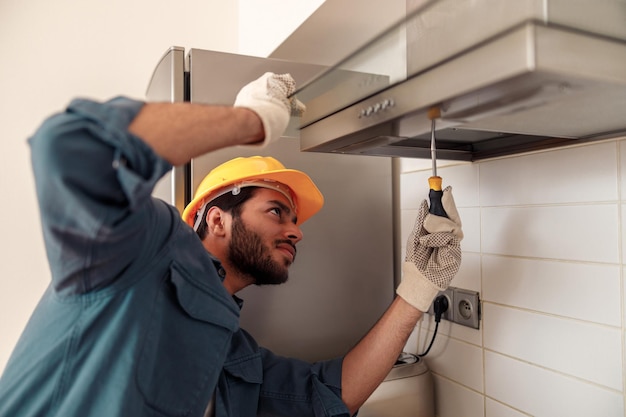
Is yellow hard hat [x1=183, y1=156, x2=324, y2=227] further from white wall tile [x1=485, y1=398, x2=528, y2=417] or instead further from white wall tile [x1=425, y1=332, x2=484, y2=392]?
white wall tile [x1=485, y1=398, x2=528, y2=417]

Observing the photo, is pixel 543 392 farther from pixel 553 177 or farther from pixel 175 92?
pixel 175 92

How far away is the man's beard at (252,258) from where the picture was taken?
1.05 metres

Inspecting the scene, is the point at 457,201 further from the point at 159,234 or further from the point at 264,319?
the point at 159,234

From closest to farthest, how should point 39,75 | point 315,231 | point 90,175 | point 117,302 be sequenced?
point 90,175, point 117,302, point 315,231, point 39,75

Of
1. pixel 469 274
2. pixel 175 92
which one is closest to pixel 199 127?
pixel 175 92

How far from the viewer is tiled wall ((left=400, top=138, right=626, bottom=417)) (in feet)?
2.69

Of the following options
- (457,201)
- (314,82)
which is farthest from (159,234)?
Answer: (457,201)

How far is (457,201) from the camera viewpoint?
1.18 meters

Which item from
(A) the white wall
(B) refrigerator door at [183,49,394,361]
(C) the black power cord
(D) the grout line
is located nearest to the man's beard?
(B) refrigerator door at [183,49,394,361]

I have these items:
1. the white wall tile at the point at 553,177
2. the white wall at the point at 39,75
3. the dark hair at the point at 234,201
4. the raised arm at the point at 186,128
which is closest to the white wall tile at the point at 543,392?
the white wall tile at the point at 553,177

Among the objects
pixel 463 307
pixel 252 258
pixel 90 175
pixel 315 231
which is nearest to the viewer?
pixel 90 175

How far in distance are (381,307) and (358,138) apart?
0.72 metres

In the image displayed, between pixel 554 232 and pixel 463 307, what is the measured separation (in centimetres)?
34

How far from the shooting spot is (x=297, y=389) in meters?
1.05
